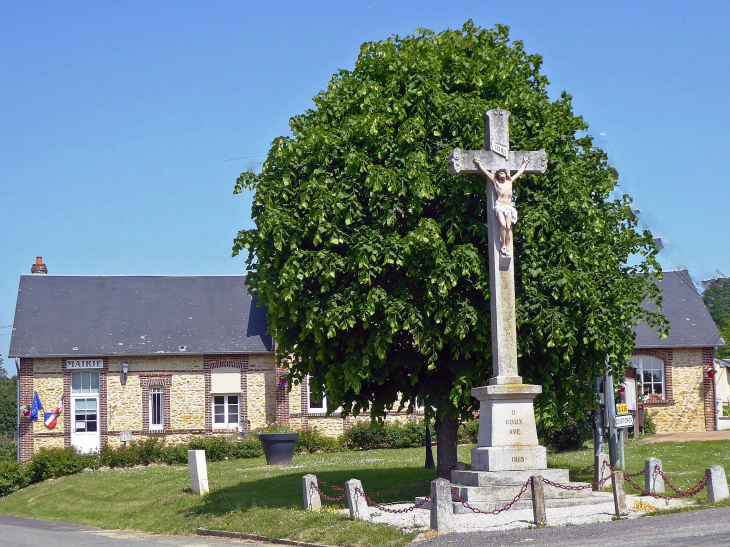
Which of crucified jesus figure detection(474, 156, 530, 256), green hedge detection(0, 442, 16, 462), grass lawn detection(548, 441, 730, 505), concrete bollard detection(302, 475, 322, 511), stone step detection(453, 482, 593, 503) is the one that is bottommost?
green hedge detection(0, 442, 16, 462)

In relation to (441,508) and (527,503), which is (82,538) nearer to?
(441,508)

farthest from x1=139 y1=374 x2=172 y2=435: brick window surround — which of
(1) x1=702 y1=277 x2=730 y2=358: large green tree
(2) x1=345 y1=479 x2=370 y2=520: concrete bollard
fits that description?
(1) x1=702 y1=277 x2=730 y2=358: large green tree

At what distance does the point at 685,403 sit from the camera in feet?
107

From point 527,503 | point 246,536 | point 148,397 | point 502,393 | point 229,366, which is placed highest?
point 229,366

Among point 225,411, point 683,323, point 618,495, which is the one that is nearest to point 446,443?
point 618,495

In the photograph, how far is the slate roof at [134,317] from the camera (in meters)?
32.3

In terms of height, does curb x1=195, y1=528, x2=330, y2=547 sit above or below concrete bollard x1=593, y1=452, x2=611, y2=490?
below

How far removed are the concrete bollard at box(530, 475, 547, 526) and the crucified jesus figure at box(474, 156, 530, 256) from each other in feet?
12.0

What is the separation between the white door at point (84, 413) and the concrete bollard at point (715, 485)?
80.2 ft

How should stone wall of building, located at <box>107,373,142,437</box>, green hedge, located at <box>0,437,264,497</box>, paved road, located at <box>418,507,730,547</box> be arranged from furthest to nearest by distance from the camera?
1. stone wall of building, located at <box>107,373,142,437</box>
2. green hedge, located at <box>0,437,264,497</box>
3. paved road, located at <box>418,507,730,547</box>

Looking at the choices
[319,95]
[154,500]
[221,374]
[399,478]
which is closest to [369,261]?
[319,95]

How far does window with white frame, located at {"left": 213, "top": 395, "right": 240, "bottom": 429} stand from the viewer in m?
32.6

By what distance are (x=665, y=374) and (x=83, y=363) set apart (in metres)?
21.9

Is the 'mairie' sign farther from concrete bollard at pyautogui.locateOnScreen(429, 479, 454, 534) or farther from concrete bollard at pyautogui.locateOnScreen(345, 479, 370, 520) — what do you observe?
concrete bollard at pyautogui.locateOnScreen(429, 479, 454, 534)
